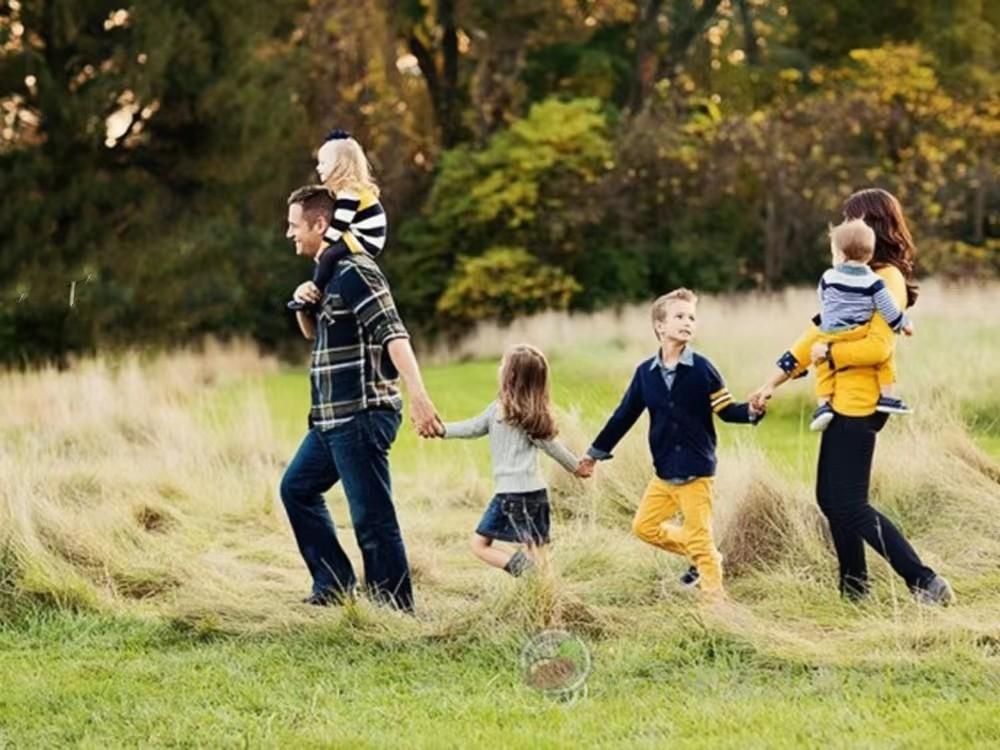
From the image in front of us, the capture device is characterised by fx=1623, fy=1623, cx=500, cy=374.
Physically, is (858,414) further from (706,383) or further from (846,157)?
(846,157)

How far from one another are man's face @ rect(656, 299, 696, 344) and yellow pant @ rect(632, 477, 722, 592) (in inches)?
21.5

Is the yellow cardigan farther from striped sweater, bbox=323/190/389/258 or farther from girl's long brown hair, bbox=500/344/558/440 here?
striped sweater, bbox=323/190/389/258

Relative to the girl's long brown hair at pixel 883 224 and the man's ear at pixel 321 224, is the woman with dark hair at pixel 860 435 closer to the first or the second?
the girl's long brown hair at pixel 883 224

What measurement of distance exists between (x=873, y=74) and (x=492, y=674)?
2494cm

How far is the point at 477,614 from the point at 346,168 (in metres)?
1.74

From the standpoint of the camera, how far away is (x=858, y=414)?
6.00 meters

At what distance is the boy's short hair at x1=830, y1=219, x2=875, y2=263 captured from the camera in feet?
19.5

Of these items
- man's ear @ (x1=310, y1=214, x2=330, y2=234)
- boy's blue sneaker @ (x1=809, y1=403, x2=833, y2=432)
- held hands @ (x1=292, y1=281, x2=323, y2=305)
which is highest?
man's ear @ (x1=310, y1=214, x2=330, y2=234)

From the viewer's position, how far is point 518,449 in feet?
20.9

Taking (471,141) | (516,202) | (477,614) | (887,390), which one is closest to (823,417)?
(887,390)

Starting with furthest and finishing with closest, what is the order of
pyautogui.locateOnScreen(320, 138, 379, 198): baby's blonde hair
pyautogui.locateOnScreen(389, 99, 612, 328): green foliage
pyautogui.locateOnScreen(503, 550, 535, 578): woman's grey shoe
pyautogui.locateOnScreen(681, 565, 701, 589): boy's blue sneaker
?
pyautogui.locateOnScreen(389, 99, 612, 328): green foliage
pyautogui.locateOnScreen(681, 565, 701, 589): boy's blue sneaker
pyautogui.locateOnScreen(503, 550, 535, 578): woman's grey shoe
pyautogui.locateOnScreen(320, 138, 379, 198): baby's blonde hair

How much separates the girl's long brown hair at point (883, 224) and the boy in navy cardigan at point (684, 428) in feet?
2.39

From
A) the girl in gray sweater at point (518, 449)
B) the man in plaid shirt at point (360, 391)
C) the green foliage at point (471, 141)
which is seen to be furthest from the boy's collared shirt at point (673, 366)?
the green foliage at point (471, 141)

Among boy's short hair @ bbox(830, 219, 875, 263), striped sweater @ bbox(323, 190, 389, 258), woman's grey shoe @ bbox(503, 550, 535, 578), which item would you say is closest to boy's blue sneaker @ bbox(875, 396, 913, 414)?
boy's short hair @ bbox(830, 219, 875, 263)
